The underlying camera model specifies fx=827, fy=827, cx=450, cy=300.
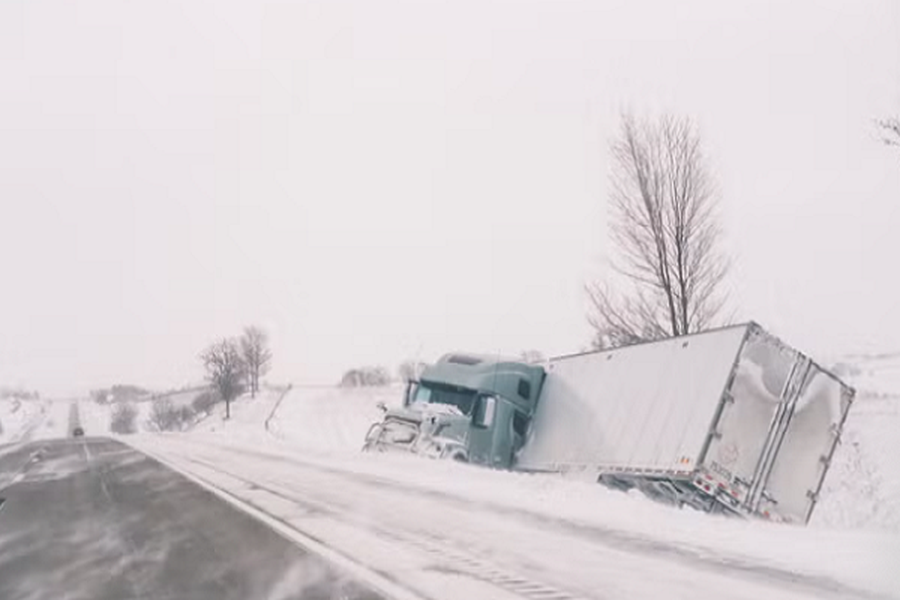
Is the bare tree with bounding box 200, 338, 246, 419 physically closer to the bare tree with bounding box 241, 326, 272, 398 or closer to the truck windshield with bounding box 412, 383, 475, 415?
the bare tree with bounding box 241, 326, 272, 398

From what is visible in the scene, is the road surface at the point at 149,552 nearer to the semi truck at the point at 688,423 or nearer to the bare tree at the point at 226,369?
the semi truck at the point at 688,423

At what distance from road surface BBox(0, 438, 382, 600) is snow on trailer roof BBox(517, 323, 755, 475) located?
302 inches

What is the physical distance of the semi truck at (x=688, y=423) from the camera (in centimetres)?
1420

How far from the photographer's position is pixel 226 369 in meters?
82.9

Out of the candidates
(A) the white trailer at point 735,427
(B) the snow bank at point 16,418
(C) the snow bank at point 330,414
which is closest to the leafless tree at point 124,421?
(B) the snow bank at point 16,418

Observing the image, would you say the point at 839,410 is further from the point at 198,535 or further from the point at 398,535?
the point at 198,535

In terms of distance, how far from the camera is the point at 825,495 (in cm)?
1920

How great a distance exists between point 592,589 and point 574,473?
38.5ft

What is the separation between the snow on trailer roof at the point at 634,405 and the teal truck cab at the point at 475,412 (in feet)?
1.40

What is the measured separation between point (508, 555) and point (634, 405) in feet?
31.2

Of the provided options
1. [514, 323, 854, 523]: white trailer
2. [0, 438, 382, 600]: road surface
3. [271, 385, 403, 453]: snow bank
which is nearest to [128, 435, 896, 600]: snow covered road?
[0, 438, 382, 600]: road surface

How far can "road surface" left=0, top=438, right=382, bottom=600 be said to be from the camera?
6.87 m

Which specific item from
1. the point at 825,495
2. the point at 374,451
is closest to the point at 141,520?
the point at 374,451

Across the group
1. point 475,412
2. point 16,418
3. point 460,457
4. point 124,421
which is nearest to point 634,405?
point 475,412
